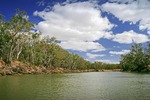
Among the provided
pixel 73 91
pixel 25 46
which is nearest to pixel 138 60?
pixel 25 46

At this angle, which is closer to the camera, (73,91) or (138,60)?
(73,91)

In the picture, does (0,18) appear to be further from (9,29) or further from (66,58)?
(66,58)

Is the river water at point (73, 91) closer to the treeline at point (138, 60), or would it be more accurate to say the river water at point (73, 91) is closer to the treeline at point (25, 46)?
the treeline at point (25, 46)

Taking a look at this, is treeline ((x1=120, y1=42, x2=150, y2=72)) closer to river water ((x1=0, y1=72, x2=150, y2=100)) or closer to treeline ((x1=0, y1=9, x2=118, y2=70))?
treeline ((x1=0, y1=9, x2=118, y2=70))

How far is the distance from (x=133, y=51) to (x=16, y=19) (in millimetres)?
84257

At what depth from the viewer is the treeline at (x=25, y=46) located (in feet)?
280

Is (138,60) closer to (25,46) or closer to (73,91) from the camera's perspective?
(25,46)

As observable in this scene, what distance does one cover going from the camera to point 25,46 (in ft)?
380

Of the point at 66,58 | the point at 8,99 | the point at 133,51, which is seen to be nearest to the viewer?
the point at 8,99

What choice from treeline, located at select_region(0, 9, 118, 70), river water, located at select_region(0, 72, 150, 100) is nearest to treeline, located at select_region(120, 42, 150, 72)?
treeline, located at select_region(0, 9, 118, 70)

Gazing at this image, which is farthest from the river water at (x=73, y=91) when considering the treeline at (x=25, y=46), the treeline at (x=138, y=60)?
the treeline at (x=138, y=60)

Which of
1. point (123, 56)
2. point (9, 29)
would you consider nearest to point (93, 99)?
point (9, 29)

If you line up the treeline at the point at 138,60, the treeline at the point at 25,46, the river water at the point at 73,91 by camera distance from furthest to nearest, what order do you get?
the treeline at the point at 138,60 → the treeline at the point at 25,46 → the river water at the point at 73,91

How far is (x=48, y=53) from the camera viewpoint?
5281 inches
